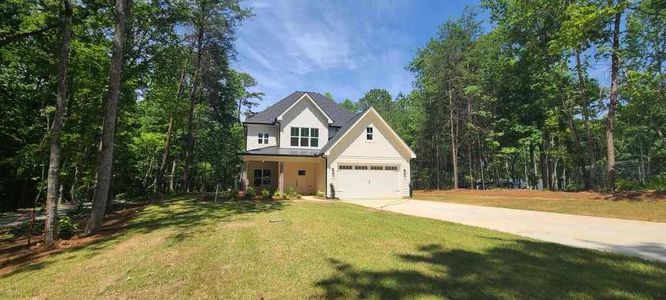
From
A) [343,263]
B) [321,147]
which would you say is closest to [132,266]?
[343,263]

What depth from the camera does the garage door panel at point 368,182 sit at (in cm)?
2261

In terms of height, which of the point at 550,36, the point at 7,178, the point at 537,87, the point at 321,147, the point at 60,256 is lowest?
the point at 60,256

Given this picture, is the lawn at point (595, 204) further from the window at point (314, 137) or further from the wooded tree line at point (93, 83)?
the wooded tree line at point (93, 83)

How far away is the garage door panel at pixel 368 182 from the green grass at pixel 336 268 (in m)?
Result: 13.1

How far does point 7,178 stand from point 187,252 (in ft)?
70.0

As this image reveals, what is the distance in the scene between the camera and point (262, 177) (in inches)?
999

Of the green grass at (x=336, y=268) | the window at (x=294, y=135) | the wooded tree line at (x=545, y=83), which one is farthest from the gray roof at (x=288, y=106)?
the green grass at (x=336, y=268)

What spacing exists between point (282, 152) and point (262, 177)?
350cm

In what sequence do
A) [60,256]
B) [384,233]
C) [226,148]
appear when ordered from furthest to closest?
[226,148] → [384,233] → [60,256]

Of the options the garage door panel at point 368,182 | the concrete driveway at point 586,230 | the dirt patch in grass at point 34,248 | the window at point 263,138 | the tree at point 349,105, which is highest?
the tree at point 349,105

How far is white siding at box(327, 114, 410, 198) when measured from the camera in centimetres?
2250

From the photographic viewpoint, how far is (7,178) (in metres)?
21.1

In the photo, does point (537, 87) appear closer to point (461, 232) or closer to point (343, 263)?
point (461, 232)

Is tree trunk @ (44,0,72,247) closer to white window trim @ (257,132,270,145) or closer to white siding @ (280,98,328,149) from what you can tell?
white siding @ (280,98,328,149)
